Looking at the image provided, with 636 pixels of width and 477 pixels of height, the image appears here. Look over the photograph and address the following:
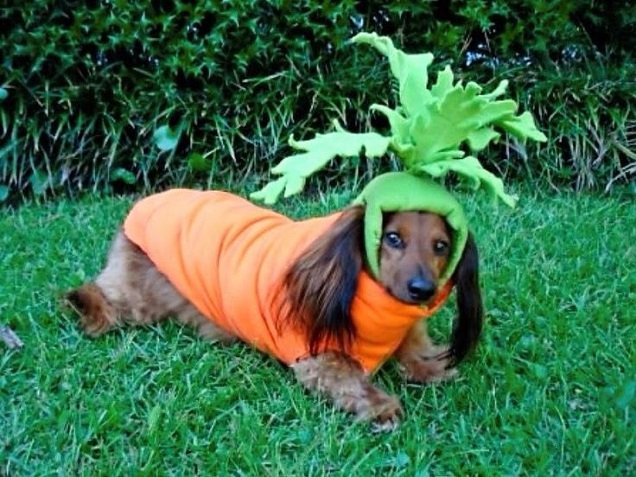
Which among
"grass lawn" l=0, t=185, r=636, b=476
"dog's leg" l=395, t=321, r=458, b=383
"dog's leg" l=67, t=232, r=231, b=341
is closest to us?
"grass lawn" l=0, t=185, r=636, b=476

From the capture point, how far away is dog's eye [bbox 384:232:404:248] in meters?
3.06

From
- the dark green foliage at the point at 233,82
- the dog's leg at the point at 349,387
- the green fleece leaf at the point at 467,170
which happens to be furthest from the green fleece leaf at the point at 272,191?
the dark green foliage at the point at 233,82

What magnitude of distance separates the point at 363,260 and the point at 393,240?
114mm

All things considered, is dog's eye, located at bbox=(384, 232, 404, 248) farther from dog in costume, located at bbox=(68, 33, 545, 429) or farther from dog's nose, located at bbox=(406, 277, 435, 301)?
dog's nose, located at bbox=(406, 277, 435, 301)

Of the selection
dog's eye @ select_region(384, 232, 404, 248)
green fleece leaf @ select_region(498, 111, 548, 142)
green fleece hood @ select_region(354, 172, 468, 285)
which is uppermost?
green fleece leaf @ select_region(498, 111, 548, 142)

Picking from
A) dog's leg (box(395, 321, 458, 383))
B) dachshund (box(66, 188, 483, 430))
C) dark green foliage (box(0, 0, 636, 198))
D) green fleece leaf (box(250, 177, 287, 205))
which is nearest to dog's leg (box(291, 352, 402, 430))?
dachshund (box(66, 188, 483, 430))

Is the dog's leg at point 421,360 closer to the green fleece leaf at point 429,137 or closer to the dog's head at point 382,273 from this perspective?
the dog's head at point 382,273

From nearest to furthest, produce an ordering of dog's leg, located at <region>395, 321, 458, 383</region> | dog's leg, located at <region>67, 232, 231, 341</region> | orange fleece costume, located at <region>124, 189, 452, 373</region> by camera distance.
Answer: orange fleece costume, located at <region>124, 189, 452, 373</region> → dog's leg, located at <region>395, 321, 458, 383</region> → dog's leg, located at <region>67, 232, 231, 341</region>

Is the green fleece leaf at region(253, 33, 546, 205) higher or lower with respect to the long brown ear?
higher

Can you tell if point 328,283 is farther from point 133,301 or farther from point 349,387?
point 133,301

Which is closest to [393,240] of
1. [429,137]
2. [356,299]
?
[356,299]

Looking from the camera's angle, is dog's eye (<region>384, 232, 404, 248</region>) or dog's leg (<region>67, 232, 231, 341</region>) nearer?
dog's eye (<region>384, 232, 404, 248</region>)

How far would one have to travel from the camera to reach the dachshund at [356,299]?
3053 millimetres

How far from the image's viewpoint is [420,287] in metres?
3.00
